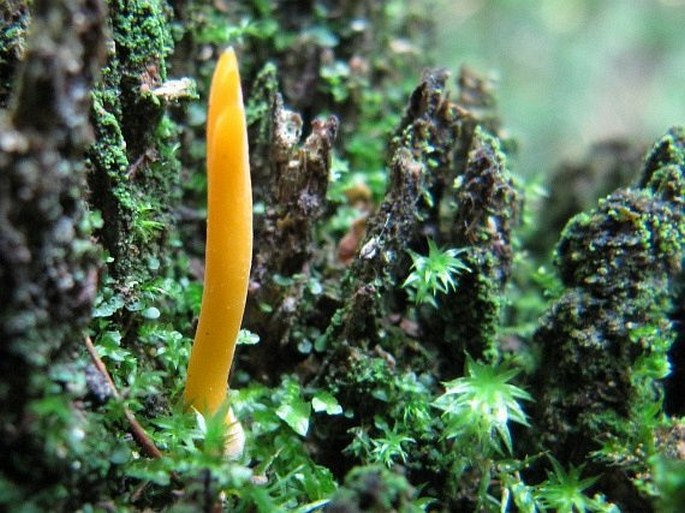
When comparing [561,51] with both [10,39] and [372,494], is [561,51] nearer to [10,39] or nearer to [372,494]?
[10,39]

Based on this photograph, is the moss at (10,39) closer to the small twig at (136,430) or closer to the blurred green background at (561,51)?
the small twig at (136,430)

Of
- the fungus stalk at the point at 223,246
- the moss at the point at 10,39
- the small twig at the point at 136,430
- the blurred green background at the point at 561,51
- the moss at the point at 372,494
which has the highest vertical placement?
the blurred green background at the point at 561,51

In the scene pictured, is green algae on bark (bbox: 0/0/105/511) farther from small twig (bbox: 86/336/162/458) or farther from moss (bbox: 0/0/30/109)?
moss (bbox: 0/0/30/109)

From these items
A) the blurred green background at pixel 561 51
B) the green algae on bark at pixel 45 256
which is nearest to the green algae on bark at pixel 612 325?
the green algae on bark at pixel 45 256

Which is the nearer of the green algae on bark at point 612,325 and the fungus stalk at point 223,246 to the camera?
the fungus stalk at point 223,246

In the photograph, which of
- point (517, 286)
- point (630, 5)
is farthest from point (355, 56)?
point (630, 5)

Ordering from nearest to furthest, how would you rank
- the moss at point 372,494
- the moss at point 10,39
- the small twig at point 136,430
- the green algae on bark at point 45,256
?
1. the green algae on bark at point 45,256
2. the moss at point 372,494
3. the small twig at point 136,430
4. the moss at point 10,39

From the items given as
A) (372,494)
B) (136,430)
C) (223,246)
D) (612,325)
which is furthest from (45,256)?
(612,325)
